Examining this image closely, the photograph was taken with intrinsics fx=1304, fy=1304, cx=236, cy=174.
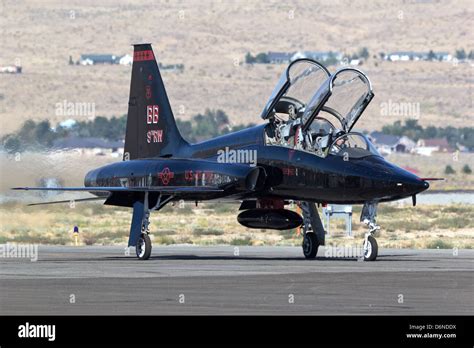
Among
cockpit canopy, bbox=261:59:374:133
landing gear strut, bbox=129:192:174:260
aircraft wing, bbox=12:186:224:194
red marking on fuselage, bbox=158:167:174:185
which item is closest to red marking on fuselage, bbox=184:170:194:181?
aircraft wing, bbox=12:186:224:194

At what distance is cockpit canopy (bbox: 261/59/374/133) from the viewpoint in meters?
28.7

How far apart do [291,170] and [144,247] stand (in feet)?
12.8

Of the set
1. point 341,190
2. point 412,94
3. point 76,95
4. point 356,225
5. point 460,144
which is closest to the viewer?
point 341,190

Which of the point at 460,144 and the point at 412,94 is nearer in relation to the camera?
the point at 460,144

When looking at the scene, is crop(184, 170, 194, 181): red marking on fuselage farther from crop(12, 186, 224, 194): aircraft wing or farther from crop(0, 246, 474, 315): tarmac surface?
crop(0, 246, 474, 315): tarmac surface

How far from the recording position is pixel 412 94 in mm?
179625

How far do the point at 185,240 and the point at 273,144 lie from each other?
12.8 metres

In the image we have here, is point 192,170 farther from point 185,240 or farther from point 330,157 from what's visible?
point 185,240

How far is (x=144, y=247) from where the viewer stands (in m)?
29.9

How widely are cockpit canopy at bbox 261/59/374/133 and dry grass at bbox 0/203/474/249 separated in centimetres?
938

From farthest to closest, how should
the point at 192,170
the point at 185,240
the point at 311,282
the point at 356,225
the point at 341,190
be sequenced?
1. the point at 356,225
2. the point at 185,240
3. the point at 192,170
4. the point at 341,190
5. the point at 311,282

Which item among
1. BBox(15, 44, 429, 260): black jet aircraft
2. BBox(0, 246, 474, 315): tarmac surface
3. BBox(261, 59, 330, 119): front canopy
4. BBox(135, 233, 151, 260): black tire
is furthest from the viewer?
BBox(135, 233, 151, 260): black tire
